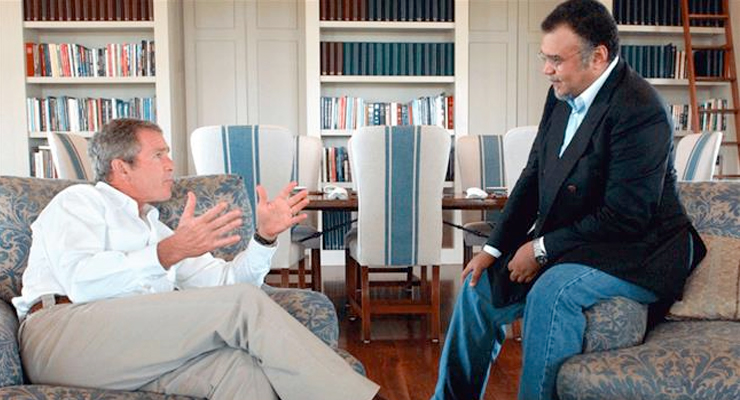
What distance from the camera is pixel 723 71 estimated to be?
5598 mm

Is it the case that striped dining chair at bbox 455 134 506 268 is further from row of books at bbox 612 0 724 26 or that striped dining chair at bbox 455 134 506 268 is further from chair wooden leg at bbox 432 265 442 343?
row of books at bbox 612 0 724 26

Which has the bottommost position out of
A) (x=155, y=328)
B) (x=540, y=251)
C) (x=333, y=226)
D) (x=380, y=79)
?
(x=333, y=226)

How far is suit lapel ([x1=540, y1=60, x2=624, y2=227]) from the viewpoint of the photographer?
6.11 ft

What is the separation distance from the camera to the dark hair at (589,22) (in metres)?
1.84

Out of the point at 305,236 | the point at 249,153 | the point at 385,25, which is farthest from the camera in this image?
the point at 385,25

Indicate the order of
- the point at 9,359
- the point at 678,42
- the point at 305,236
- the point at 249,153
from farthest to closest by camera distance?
the point at 678,42 < the point at 305,236 < the point at 249,153 < the point at 9,359

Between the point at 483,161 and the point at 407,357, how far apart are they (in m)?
1.85

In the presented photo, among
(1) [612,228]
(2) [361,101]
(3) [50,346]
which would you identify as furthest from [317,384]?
(2) [361,101]

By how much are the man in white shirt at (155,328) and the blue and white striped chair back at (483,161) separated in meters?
3.03

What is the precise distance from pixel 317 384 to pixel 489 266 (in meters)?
0.80

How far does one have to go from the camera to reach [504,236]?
2.13 metres

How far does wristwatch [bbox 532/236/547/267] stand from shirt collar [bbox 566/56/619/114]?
1.25 feet

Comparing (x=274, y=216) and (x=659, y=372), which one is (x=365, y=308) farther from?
(x=659, y=372)

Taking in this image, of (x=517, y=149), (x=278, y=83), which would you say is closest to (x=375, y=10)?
(x=278, y=83)
